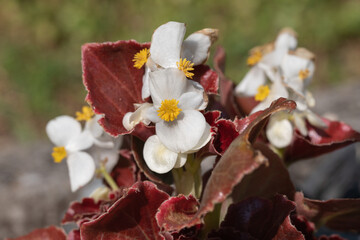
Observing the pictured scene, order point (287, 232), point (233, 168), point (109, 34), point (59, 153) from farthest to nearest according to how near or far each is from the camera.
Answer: point (109, 34) < point (59, 153) < point (287, 232) < point (233, 168)

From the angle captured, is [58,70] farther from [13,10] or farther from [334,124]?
[334,124]

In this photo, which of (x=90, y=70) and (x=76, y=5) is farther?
(x=76, y=5)

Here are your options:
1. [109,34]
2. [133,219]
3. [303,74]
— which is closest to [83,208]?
[133,219]

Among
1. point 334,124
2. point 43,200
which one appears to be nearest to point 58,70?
point 43,200

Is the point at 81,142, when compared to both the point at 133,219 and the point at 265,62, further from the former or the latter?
the point at 265,62

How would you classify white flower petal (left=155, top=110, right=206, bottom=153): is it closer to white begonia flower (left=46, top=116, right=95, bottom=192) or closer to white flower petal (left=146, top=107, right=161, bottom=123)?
white flower petal (left=146, top=107, right=161, bottom=123)
